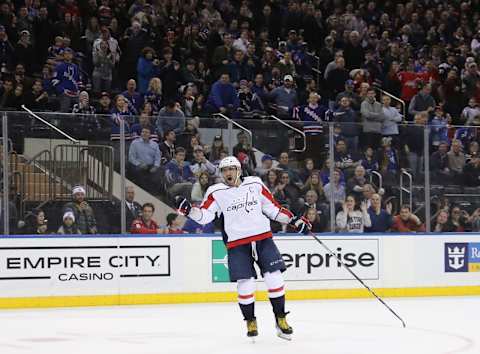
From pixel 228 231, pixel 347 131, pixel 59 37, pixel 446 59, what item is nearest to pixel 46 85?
pixel 59 37

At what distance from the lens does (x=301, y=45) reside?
695 inches

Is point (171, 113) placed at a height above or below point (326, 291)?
above

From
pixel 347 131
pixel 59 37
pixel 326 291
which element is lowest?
pixel 326 291

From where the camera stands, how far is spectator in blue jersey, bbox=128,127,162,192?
12.0 metres

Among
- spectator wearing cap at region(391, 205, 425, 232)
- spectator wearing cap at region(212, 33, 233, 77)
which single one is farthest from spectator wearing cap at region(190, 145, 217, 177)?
spectator wearing cap at region(212, 33, 233, 77)

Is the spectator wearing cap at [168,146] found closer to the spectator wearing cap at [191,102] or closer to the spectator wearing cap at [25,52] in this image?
the spectator wearing cap at [191,102]

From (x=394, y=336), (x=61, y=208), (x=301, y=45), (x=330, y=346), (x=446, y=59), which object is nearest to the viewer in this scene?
(x=330, y=346)

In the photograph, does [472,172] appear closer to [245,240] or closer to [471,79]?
[471,79]

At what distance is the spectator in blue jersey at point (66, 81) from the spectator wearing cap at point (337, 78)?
454 centimetres

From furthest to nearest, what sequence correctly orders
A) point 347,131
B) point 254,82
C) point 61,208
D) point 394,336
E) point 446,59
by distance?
point 446,59
point 254,82
point 347,131
point 61,208
point 394,336

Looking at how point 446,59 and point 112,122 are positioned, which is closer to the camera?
point 112,122

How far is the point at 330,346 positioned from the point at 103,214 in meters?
4.71

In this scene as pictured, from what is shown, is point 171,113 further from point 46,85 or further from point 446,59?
point 446,59

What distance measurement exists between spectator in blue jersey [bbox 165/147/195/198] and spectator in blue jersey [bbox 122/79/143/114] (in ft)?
7.63
